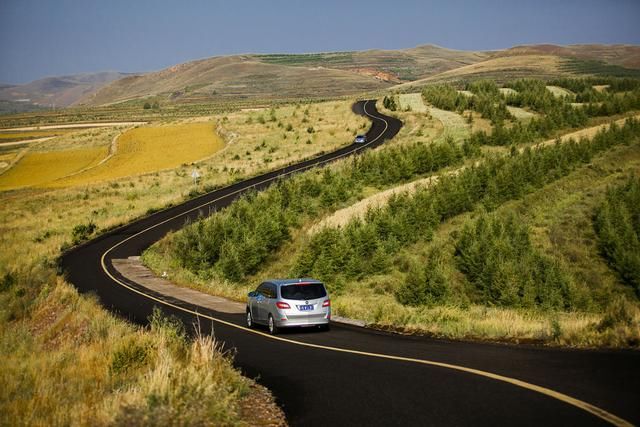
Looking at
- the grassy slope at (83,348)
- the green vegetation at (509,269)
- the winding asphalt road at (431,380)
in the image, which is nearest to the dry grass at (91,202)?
the grassy slope at (83,348)

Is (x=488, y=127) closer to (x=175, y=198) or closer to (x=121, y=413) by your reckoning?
(x=175, y=198)

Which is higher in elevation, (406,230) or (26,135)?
(26,135)

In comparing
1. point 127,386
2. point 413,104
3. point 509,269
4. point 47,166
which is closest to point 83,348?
point 127,386

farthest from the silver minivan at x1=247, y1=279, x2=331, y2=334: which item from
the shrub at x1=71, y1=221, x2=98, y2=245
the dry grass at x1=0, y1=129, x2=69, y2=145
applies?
the dry grass at x1=0, y1=129, x2=69, y2=145

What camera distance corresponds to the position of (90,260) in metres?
42.9

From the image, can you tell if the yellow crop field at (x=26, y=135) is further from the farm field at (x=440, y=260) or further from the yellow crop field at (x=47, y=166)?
the farm field at (x=440, y=260)

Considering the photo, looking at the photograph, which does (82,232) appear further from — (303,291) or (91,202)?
(303,291)

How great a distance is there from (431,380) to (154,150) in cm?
8583

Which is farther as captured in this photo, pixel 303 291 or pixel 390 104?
pixel 390 104

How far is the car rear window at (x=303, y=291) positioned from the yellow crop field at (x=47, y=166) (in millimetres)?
63634

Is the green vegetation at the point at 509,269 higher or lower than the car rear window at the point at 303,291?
lower

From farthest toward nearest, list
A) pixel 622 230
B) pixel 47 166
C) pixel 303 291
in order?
pixel 47 166
pixel 622 230
pixel 303 291

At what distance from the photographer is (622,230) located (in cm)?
3728

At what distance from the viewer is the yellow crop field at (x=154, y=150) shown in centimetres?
7719
